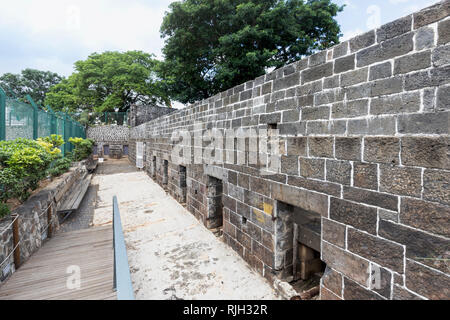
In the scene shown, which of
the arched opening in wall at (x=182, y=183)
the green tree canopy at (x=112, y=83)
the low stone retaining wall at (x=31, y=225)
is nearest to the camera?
the low stone retaining wall at (x=31, y=225)

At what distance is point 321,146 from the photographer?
2.53 metres

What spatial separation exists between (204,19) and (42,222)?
1290 cm

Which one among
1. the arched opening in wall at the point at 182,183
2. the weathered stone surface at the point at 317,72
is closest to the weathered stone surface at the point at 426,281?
the weathered stone surface at the point at 317,72

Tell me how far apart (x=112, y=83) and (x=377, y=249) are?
2660cm

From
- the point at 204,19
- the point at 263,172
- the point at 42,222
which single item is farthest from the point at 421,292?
the point at 204,19

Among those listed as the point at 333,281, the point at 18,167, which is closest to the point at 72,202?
the point at 18,167

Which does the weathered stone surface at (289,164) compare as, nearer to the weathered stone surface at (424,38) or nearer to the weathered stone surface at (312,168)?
the weathered stone surface at (312,168)

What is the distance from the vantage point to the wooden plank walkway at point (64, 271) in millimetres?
2838

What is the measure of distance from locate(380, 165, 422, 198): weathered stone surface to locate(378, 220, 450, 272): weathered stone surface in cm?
29

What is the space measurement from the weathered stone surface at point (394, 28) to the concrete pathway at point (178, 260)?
3.34 m

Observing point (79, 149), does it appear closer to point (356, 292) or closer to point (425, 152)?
point (356, 292)

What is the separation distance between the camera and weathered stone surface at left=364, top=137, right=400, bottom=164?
1882 mm

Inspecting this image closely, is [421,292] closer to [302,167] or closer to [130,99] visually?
[302,167]

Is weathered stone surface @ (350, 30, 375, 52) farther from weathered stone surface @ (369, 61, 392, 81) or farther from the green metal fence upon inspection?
the green metal fence
